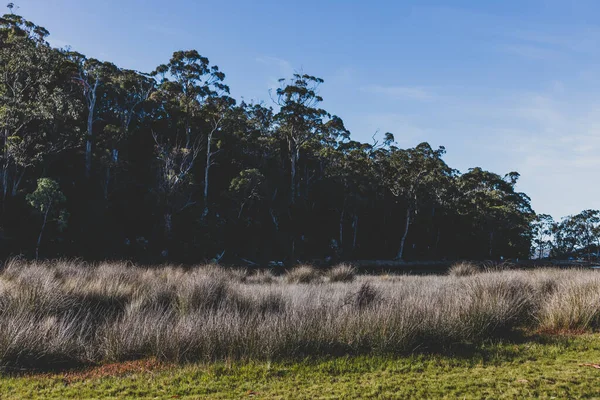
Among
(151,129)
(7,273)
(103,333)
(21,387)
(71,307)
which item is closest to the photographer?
(21,387)

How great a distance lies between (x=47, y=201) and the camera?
23.6 m

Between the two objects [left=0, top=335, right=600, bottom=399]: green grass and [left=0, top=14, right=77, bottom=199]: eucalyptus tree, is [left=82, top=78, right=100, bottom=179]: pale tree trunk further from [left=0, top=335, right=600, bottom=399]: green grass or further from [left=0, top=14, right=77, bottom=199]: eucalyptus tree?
[left=0, top=335, right=600, bottom=399]: green grass

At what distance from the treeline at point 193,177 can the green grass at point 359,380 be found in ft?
72.9

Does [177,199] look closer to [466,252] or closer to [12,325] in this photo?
[12,325]

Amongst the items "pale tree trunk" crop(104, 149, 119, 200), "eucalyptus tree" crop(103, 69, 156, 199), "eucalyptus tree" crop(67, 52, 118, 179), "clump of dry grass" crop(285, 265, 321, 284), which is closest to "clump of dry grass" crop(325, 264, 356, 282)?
"clump of dry grass" crop(285, 265, 321, 284)

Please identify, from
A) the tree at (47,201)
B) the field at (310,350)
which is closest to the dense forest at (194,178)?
the tree at (47,201)

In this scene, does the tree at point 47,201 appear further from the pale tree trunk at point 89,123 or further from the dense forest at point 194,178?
the pale tree trunk at point 89,123

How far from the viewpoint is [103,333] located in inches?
249

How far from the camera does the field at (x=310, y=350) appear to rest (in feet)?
15.0

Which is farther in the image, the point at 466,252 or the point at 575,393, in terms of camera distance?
the point at 466,252

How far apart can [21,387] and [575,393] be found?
5.76 meters

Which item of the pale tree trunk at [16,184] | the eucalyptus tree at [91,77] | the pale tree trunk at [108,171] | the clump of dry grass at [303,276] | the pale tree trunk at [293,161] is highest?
the eucalyptus tree at [91,77]

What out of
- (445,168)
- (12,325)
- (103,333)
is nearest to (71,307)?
(103,333)

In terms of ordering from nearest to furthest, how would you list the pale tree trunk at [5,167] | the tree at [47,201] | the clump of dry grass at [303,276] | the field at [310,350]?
the field at [310,350] → the clump of dry grass at [303,276] → the tree at [47,201] → the pale tree trunk at [5,167]
